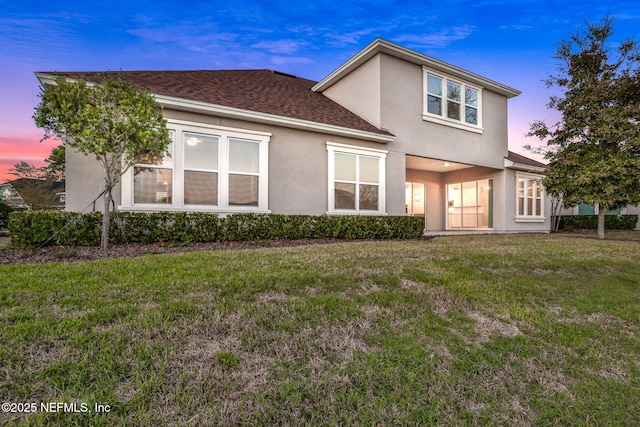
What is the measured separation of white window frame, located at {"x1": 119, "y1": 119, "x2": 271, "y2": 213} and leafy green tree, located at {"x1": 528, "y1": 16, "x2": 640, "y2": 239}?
9.93 meters

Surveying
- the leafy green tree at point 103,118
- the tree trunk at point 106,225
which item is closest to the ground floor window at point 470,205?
→ the leafy green tree at point 103,118

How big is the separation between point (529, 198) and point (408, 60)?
878 cm

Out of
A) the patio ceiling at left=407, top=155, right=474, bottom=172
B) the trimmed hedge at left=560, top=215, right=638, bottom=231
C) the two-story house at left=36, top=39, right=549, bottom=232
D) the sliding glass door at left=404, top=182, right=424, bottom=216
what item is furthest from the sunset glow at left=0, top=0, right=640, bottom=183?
the trimmed hedge at left=560, top=215, right=638, bottom=231

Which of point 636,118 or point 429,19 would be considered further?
point 429,19

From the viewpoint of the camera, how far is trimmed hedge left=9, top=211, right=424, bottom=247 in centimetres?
589

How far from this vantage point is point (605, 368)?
2.42 meters

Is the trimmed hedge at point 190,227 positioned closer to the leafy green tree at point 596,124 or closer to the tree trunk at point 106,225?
the tree trunk at point 106,225

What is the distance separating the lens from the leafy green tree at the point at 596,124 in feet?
32.3

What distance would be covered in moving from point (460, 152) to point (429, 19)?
4.99m

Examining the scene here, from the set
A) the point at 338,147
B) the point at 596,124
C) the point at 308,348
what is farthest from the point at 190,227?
the point at 596,124

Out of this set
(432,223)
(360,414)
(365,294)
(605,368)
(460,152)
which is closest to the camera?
(360,414)

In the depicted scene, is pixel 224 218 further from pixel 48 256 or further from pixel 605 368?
pixel 605 368

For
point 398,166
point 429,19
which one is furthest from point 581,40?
point 398,166

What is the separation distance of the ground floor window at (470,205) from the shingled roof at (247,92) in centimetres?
674
